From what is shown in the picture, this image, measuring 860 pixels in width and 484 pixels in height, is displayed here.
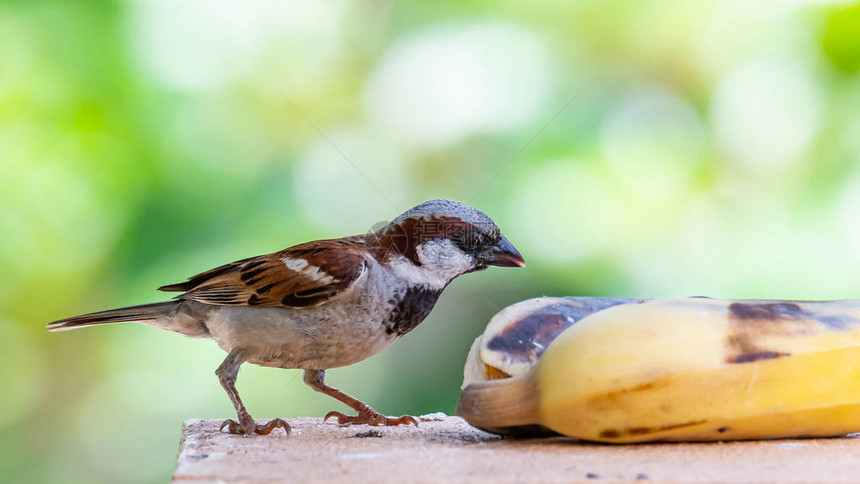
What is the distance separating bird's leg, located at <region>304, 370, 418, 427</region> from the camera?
231cm

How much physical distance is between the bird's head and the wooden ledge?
0.46 m

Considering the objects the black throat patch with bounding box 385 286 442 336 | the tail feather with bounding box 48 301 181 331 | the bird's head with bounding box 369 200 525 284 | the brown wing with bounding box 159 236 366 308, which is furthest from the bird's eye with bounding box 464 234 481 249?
the tail feather with bounding box 48 301 181 331

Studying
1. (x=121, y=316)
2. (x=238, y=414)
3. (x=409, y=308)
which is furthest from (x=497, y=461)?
(x=121, y=316)

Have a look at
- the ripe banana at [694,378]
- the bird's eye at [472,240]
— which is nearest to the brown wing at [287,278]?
the bird's eye at [472,240]

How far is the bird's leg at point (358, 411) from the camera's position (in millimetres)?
2311

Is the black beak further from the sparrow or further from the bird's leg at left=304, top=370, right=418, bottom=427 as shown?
the bird's leg at left=304, top=370, right=418, bottom=427

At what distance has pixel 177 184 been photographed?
353 cm

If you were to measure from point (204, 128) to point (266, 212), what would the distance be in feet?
1.52

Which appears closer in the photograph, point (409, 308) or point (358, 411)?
point (409, 308)

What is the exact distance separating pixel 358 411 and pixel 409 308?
1.30ft

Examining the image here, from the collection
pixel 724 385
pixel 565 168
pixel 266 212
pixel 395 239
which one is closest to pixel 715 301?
pixel 724 385

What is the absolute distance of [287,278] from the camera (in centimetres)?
225

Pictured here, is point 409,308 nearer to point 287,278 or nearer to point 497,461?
point 287,278

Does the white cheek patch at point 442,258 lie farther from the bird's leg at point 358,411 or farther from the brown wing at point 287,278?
the bird's leg at point 358,411
